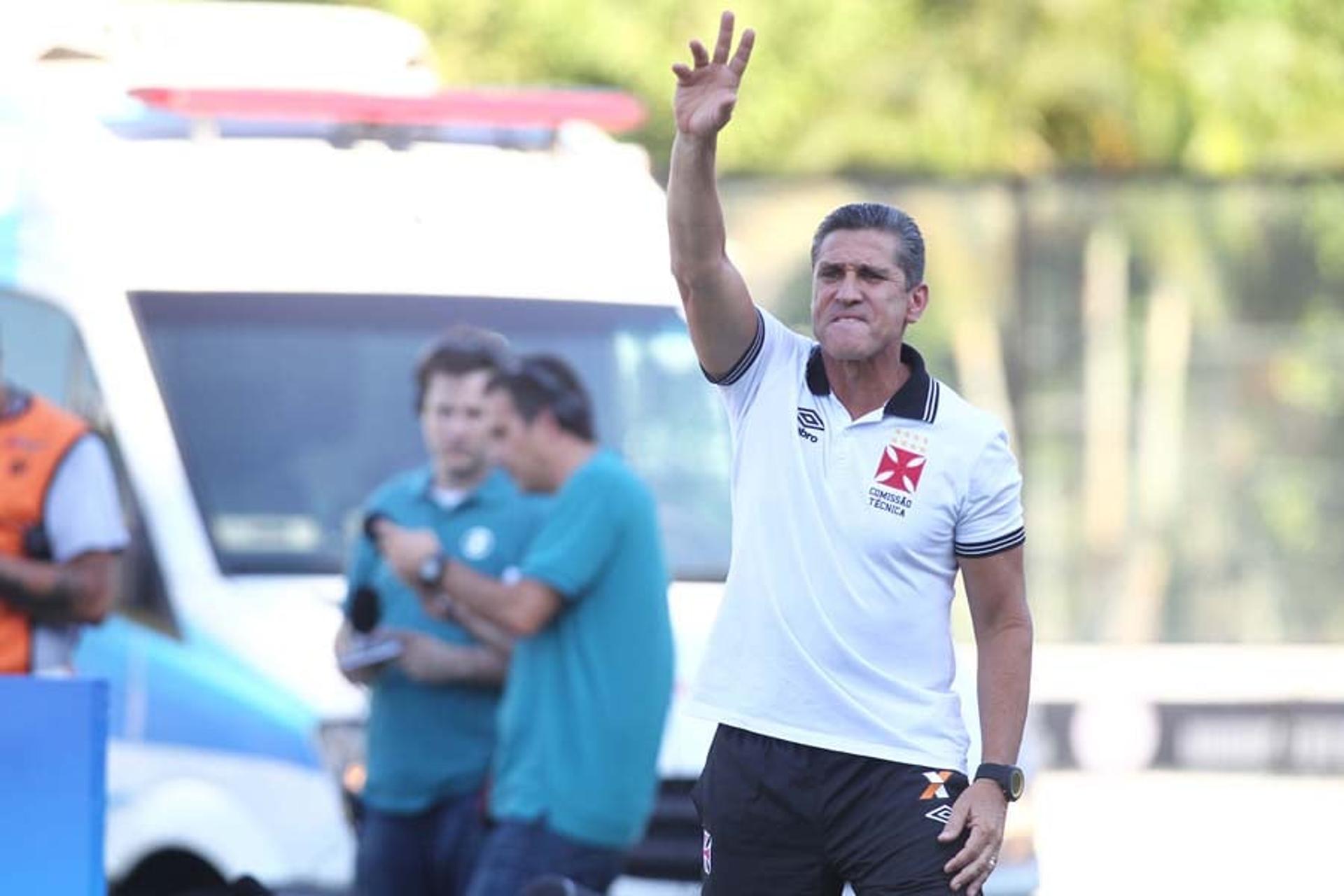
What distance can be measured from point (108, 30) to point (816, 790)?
5334 mm

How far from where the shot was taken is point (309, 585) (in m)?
8.03

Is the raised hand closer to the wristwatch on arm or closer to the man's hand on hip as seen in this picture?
the man's hand on hip

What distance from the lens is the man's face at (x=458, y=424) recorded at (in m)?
7.42

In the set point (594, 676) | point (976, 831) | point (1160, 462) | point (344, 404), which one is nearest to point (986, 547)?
point (976, 831)

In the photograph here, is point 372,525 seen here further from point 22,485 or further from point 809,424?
point 809,424

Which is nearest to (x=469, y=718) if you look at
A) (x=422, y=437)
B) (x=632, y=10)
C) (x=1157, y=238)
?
(x=422, y=437)

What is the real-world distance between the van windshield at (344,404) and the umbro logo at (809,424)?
313 centimetres

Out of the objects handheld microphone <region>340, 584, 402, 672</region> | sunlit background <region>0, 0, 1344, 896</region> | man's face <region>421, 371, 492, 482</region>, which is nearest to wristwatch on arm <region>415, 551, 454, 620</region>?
handheld microphone <region>340, 584, 402, 672</region>

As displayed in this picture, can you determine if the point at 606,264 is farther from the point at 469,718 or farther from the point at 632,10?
the point at 632,10

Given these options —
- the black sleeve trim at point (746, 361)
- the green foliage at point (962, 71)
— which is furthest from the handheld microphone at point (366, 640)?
the green foliage at point (962, 71)

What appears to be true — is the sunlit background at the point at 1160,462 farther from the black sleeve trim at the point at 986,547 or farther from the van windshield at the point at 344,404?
the black sleeve trim at the point at 986,547

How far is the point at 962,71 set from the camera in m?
23.2

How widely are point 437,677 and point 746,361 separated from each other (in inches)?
91.5

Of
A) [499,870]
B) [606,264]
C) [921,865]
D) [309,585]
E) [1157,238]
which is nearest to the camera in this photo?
[921,865]
